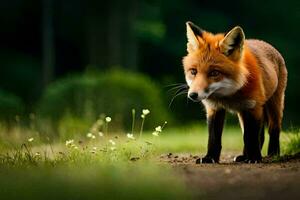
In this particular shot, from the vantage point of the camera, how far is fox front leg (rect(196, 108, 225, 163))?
9.84m

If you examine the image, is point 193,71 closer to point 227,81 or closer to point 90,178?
point 227,81

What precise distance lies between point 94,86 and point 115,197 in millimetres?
11991

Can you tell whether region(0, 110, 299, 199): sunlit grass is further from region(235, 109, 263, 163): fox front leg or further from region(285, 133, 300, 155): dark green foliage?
region(285, 133, 300, 155): dark green foliage

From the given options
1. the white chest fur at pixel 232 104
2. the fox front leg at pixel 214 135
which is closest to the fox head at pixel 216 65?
the white chest fur at pixel 232 104

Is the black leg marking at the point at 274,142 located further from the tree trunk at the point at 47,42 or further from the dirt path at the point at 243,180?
the tree trunk at the point at 47,42

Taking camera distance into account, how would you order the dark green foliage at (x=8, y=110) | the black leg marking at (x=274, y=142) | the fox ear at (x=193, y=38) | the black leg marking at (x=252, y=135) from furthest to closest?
the dark green foliage at (x=8, y=110)
the black leg marking at (x=274, y=142)
the black leg marking at (x=252, y=135)
the fox ear at (x=193, y=38)

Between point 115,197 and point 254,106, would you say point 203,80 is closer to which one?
point 254,106

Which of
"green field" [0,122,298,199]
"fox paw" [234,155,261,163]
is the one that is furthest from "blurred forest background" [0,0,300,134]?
"green field" [0,122,298,199]

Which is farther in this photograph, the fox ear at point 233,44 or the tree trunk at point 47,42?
the tree trunk at point 47,42

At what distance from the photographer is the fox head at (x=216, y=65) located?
9266 millimetres

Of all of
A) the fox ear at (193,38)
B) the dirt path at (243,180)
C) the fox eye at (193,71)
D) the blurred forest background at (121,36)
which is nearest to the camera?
the dirt path at (243,180)

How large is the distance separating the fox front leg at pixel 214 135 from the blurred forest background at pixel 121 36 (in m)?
14.2

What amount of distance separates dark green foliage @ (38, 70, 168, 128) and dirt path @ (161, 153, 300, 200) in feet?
29.9

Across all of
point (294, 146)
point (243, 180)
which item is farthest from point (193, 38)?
point (243, 180)
